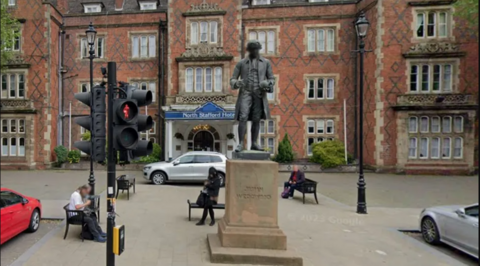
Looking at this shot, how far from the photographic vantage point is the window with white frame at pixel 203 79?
65.5ft

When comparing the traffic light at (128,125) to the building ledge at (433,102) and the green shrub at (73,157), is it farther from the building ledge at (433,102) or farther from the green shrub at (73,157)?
the green shrub at (73,157)

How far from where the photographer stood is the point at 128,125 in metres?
3.40

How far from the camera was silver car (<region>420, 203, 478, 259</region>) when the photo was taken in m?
5.16

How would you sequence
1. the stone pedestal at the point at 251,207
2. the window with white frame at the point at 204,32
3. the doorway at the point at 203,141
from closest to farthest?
the stone pedestal at the point at 251,207 → the window with white frame at the point at 204,32 → the doorway at the point at 203,141

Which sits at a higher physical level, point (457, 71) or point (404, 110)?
point (457, 71)

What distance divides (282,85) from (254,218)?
15.9 m

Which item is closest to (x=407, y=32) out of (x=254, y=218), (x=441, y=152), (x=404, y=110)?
(x=404, y=110)

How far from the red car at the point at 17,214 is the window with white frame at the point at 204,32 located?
611 inches

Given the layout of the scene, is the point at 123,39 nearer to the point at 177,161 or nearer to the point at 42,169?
the point at 42,169

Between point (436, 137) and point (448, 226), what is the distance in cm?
1406

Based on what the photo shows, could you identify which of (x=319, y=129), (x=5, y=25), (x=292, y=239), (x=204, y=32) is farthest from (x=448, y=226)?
(x=204, y=32)

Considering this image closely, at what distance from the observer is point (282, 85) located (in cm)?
2041

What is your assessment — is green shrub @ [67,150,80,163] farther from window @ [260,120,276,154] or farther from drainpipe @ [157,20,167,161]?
window @ [260,120,276,154]

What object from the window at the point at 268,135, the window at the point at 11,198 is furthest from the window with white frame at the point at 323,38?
the window at the point at 11,198
